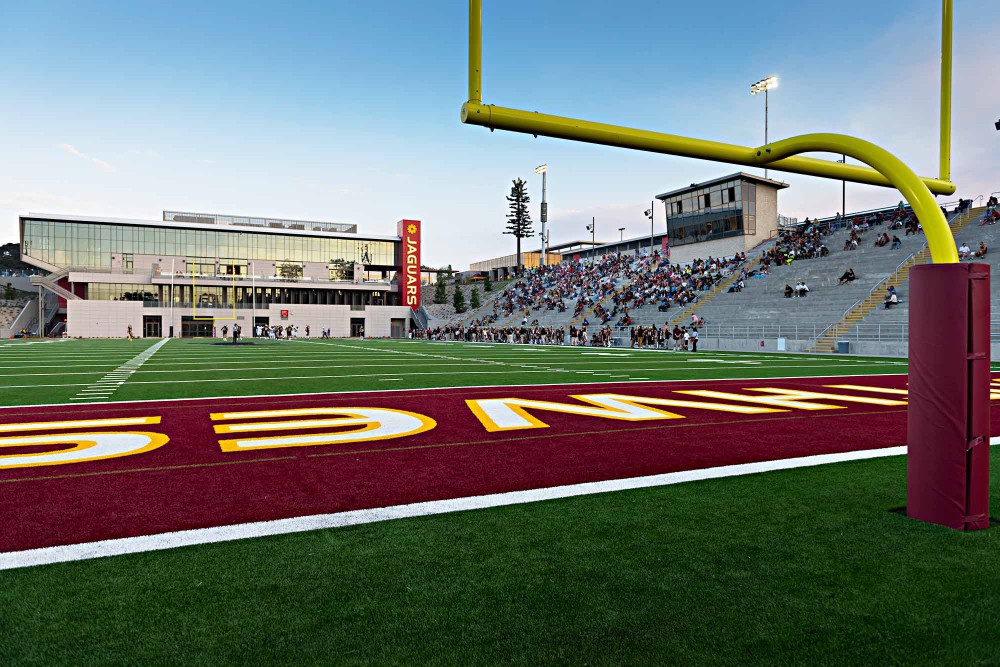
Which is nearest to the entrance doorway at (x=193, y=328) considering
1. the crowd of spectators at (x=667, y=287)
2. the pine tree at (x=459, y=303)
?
the pine tree at (x=459, y=303)

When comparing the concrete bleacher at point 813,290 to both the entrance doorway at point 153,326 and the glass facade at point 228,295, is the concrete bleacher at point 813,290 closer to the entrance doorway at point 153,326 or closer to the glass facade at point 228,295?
the glass facade at point 228,295

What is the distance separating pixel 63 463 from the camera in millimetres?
5051

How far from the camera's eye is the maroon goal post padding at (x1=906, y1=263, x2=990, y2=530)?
331cm

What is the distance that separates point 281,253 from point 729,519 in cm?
7148

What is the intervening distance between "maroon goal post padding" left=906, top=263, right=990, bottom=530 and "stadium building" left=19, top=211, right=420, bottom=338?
2244 inches

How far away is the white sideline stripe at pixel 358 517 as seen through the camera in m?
3.11

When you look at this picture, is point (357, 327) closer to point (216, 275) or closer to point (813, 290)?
point (216, 275)

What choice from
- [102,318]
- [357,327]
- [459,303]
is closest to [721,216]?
[459,303]

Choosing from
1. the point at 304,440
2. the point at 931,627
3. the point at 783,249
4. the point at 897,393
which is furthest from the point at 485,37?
the point at 783,249

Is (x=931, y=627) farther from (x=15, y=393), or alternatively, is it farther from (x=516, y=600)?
(x=15, y=393)

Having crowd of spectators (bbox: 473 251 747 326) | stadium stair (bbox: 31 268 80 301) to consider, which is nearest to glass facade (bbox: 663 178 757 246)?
crowd of spectators (bbox: 473 251 747 326)

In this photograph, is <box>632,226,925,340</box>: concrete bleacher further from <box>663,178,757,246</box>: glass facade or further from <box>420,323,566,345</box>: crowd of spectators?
<box>663,178,757,246</box>: glass facade

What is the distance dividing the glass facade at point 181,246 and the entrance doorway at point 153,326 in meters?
8.89

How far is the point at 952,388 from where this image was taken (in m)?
3.34
